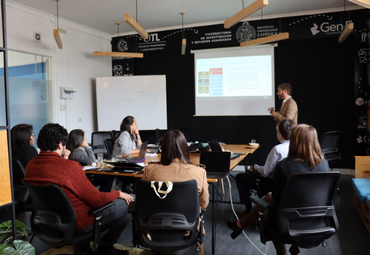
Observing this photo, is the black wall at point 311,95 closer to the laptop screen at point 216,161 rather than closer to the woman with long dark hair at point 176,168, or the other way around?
the laptop screen at point 216,161

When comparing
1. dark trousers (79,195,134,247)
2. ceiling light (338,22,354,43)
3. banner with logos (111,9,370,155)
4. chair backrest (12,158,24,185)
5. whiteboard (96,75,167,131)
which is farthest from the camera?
whiteboard (96,75,167,131)

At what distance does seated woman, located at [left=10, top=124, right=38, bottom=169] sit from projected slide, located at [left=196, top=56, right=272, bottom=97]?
4102 millimetres

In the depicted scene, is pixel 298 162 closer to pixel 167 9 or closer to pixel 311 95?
pixel 311 95

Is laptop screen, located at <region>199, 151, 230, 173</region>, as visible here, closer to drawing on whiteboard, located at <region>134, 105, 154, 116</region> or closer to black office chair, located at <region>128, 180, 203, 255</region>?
black office chair, located at <region>128, 180, 203, 255</region>

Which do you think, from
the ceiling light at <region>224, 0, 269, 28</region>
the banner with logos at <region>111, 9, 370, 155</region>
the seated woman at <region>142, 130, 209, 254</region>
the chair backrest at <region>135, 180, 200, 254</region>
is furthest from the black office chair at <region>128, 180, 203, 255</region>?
the banner with logos at <region>111, 9, 370, 155</region>

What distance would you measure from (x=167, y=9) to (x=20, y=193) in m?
4.30

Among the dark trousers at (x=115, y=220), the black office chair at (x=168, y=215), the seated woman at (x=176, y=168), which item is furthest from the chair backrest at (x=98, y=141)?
the black office chair at (x=168, y=215)

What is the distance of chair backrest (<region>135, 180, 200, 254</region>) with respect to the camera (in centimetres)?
177

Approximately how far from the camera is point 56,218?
6.16 feet

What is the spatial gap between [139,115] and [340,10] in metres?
4.70

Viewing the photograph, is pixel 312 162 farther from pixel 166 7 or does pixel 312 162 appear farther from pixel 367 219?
pixel 166 7

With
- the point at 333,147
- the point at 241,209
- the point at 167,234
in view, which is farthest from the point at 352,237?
the point at 167,234

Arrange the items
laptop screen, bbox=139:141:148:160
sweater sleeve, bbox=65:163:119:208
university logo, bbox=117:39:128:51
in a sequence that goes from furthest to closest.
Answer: university logo, bbox=117:39:128:51 → laptop screen, bbox=139:141:148:160 → sweater sleeve, bbox=65:163:119:208

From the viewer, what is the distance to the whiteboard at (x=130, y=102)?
6648 mm
